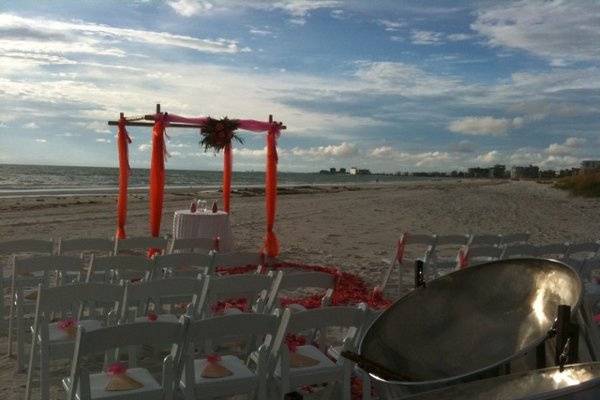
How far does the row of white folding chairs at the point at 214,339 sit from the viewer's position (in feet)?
10.6

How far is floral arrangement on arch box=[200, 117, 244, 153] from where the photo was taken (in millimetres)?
10703

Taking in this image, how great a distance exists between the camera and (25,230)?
1537 cm

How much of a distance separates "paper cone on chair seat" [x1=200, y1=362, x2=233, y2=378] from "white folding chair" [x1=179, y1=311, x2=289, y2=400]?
3cm

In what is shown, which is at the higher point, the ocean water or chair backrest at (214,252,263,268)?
chair backrest at (214,252,263,268)

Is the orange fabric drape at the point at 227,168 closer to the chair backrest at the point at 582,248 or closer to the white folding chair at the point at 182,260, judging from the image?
the white folding chair at the point at 182,260

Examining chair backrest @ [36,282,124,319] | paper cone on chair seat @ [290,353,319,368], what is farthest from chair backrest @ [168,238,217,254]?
paper cone on chair seat @ [290,353,319,368]

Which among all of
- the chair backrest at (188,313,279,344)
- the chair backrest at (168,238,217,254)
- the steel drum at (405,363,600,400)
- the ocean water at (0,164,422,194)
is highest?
the steel drum at (405,363,600,400)

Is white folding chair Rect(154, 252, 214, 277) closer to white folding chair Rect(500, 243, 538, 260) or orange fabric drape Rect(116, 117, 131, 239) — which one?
white folding chair Rect(500, 243, 538, 260)

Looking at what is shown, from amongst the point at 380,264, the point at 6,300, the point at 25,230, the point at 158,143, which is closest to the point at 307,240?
the point at 380,264

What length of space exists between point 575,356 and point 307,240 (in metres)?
12.1

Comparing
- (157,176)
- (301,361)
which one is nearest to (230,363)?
(301,361)

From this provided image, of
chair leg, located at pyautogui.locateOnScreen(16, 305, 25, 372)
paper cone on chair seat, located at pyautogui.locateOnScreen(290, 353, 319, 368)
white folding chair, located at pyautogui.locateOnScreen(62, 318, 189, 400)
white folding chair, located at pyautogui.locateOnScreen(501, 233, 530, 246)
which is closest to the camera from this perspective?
white folding chair, located at pyautogui.locateOnScreen(62, 318, 189, 400)

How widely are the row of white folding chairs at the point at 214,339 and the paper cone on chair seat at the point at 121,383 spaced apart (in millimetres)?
52

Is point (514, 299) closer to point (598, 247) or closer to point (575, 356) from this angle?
point (575, 356)
